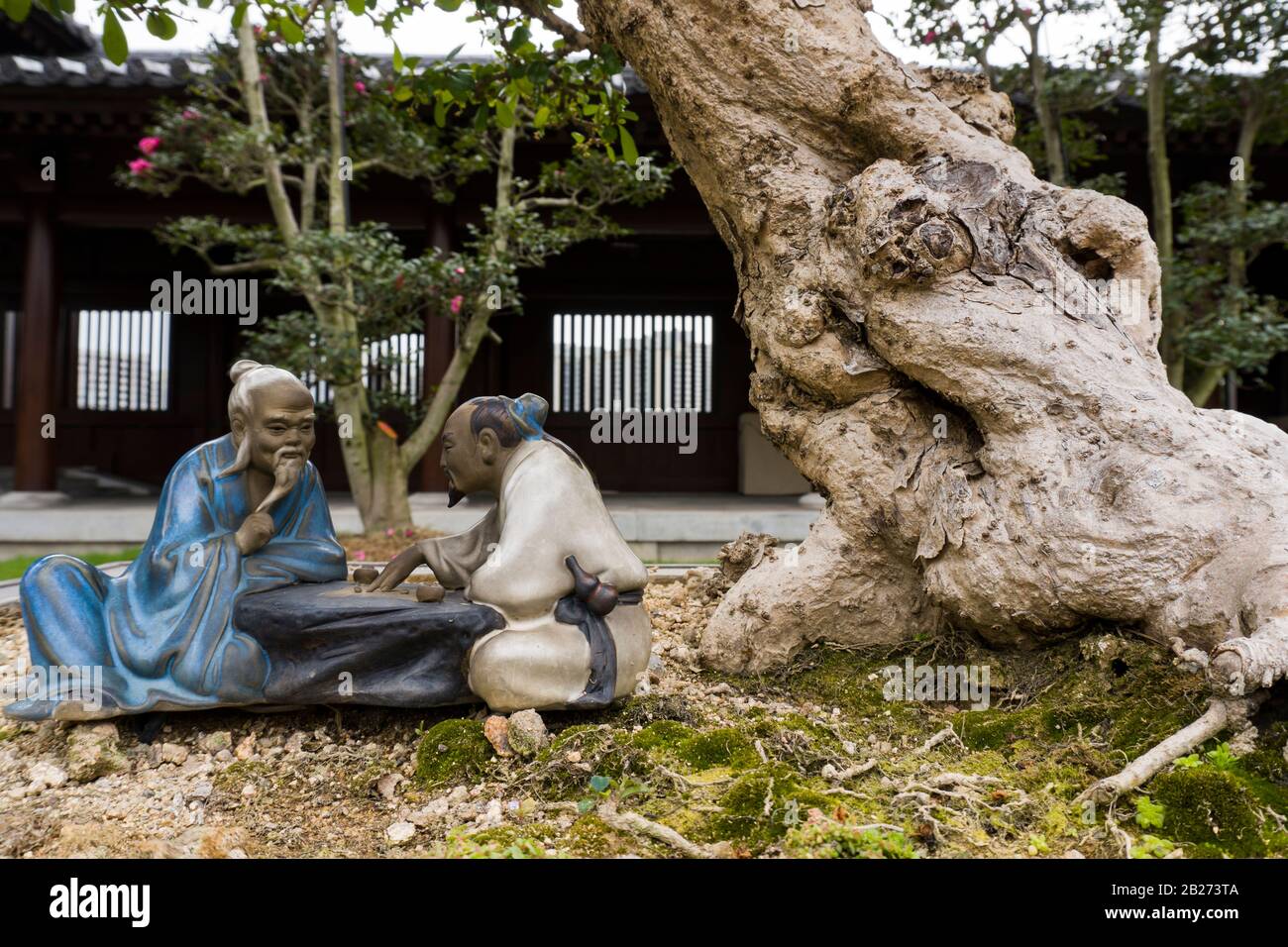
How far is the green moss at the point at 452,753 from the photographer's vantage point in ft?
8.49

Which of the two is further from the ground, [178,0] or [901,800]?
[178,0]

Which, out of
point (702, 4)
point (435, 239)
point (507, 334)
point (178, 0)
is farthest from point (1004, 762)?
point (507, 334)

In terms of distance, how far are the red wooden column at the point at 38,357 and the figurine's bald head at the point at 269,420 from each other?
25.0 feet

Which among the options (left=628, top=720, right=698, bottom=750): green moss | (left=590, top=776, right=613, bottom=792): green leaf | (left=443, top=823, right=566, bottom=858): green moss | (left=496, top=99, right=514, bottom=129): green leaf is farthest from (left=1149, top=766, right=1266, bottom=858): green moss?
(left=496, top=99, right=514, bottom=129): green leaf

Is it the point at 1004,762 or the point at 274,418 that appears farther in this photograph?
the point at 274,418

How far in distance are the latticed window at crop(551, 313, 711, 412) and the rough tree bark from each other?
764 cm

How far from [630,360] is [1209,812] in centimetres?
1016

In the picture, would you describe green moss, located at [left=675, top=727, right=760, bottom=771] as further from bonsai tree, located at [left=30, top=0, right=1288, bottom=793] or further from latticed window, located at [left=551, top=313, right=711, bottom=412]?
latticed window, located at [left=551, top=313, right=711, bottom=412]

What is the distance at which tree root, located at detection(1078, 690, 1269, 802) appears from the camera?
2.27 m

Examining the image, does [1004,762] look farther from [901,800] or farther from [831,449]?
[831,449]

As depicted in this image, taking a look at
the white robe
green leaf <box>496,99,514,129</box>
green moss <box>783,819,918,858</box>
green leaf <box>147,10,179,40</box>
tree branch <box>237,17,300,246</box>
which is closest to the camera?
green moss <box>783,819,918,858</box>

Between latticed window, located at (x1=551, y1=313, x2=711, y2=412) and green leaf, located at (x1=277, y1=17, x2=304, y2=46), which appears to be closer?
green leaf, located at (x1=277, y1=17, x2=304, y2=46)

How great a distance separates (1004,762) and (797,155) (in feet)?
8.40

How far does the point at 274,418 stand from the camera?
113 inches
